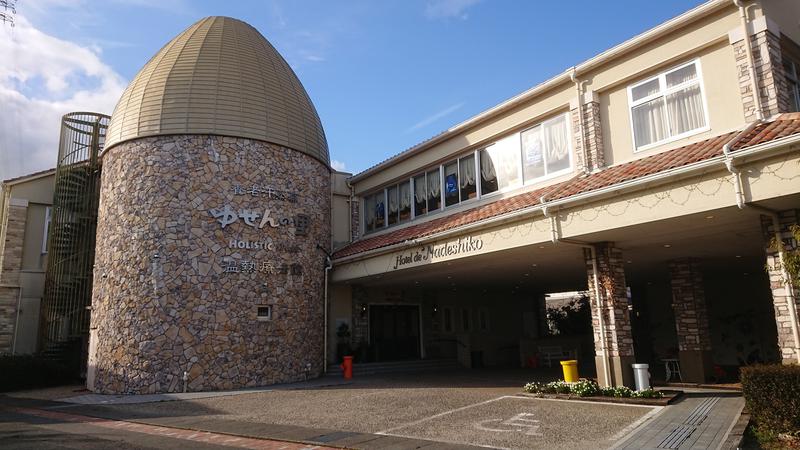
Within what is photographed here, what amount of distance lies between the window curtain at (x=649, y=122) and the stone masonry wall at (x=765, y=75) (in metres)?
1.64

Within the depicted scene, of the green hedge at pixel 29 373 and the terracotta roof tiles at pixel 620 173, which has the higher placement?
the terracotta roof tiles at pixel 620 173

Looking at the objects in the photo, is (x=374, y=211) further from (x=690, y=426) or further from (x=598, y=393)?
(x=690, y=426)

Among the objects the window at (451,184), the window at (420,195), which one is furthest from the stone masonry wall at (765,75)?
the window at (420,195)

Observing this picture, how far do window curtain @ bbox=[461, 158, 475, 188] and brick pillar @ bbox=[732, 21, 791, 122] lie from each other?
7.45 metres

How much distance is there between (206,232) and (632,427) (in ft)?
39.6

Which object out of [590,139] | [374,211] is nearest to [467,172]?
[590,139]

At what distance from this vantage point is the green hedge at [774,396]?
6.74 metres

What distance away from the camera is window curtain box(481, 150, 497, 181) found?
601 inches

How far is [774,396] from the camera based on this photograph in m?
6.92

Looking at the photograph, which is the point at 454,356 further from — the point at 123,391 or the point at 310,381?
the point at 123,391

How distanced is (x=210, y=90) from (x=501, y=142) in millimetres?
9119

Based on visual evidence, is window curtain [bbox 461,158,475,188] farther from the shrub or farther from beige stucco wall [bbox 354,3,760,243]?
the shrub

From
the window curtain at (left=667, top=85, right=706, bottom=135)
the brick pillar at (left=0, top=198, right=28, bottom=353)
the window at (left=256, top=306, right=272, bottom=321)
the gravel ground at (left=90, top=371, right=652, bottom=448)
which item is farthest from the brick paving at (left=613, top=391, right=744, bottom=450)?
the brick pillar at (left=0, top=198, right=28, bottom=353)

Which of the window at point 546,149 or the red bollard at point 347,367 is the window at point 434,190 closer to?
the window at point 546,149
